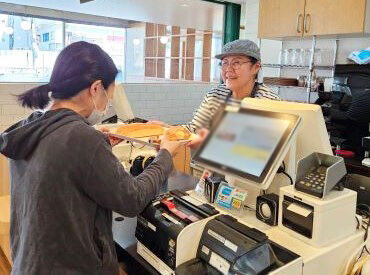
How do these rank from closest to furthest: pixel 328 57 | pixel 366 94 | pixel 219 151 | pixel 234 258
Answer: pixel 219 151 < pixel 234 258 < pixel 366 94 < pixel 328 57

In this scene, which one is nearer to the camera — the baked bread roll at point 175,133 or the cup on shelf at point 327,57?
the baked bread roll at point 175,133

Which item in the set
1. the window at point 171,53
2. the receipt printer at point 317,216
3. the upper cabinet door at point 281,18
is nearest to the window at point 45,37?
the window at point 171,53

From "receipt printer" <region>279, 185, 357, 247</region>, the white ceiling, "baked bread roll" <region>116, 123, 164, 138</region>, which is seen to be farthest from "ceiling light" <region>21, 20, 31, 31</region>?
"receipt printer" <region>279, 185, 357, 247</region>

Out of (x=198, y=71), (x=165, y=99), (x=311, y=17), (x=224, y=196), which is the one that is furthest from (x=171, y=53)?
(x=224, y=196)

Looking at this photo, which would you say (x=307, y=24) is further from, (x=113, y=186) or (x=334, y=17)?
(x=113, y=186)

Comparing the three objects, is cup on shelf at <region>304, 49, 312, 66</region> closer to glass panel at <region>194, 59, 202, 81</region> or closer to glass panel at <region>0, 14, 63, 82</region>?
glass panel at <region>194, 59, 202, 81</region>

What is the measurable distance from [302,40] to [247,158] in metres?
3.68

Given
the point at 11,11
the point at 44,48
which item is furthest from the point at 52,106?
the point at 11,11

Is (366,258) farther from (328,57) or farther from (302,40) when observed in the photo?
(302,40)

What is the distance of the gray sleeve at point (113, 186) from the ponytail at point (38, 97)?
0.23 metres

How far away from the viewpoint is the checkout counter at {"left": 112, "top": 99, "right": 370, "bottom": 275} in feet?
3.27

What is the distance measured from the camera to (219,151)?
0.37 m

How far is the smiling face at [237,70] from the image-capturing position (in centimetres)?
189

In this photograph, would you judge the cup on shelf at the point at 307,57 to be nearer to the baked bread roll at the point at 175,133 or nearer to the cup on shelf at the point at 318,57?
the cup on shelf at the point at 318,57
